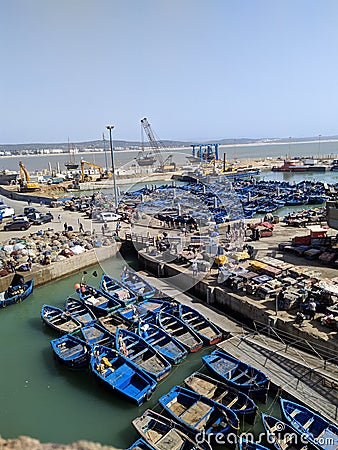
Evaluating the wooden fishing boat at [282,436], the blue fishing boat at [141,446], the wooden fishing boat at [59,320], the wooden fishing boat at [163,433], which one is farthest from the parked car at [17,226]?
the wooden fishing boat at [282,436]

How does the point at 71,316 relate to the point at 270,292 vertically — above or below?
below

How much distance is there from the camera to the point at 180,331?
1573 centimetres

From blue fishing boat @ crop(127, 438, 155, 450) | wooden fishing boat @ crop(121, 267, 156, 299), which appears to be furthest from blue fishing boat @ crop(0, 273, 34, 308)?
blue fishing boat @ crop(127, 438, 155, 450)

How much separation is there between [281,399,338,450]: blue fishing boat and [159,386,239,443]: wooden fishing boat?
5.41 feet

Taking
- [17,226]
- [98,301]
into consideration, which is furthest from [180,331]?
[17,226]

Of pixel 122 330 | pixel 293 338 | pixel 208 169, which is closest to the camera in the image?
pixel 293 338

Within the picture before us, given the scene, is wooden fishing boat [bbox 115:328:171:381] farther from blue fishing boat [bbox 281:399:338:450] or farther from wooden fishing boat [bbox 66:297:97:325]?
blue fishing boat [bbox 281:399:338:450]

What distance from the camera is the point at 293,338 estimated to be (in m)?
13.9

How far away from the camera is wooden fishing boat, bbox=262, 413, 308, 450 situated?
30.4 feet

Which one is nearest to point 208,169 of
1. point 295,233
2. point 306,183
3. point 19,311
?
point 306,183

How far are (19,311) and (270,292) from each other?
46.8 ft

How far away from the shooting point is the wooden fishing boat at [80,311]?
17.2m

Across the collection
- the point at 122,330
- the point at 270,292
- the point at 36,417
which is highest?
the point at 270,292

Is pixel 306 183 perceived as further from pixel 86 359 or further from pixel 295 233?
pixel 86 359
